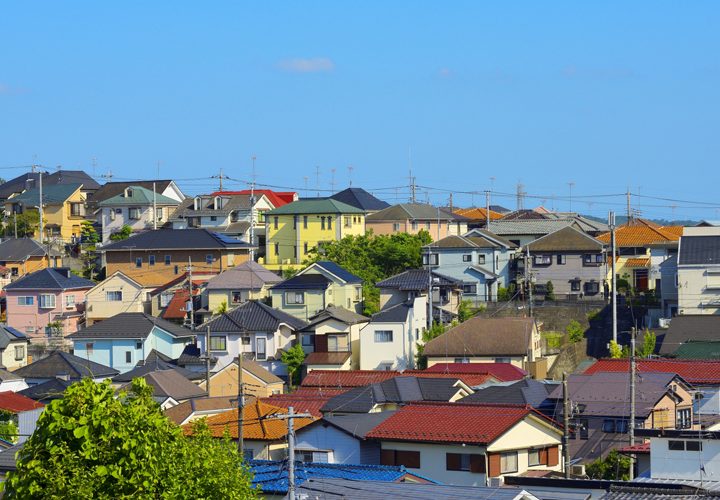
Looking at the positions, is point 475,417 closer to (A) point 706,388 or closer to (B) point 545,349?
(A) point 706,388

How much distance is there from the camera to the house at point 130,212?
5688 cm

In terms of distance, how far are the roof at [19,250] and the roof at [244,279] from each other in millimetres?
11561

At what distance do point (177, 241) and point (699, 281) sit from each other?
20.5 metres

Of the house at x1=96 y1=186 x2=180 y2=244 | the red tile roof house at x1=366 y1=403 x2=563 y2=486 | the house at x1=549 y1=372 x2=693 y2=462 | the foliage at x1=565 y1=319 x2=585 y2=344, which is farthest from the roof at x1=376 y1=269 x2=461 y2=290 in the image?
the red tile roof house at x1=366 y1=403 x2=563 y2=486

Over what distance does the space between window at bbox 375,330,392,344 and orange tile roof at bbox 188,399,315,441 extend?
12.6 m

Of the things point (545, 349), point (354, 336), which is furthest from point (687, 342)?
point (354, 336)

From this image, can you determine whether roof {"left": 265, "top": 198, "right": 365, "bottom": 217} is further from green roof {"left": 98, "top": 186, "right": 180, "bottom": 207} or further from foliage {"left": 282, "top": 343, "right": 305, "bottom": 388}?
foliage {"left": 282, "top": 343, "right": 305, "bottom": 388}

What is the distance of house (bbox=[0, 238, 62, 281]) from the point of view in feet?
177

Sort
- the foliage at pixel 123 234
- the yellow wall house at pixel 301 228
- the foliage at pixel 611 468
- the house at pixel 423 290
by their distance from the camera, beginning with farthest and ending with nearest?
the foliage at pixel 123 234 → the yellow wall house at pixel 301 228 → the house at pixel 423 290 → the foliage at pixel 611 468

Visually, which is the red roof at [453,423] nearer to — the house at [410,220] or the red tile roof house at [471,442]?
the red tile roof house at [471,442]

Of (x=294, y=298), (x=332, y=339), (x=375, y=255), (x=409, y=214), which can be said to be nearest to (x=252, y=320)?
(x=332, y=339)

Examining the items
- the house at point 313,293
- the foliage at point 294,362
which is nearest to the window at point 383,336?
the foliage at point 294,362

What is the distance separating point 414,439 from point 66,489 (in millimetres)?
12358

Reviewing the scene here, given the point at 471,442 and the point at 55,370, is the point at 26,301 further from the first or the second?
the point at 471,442
